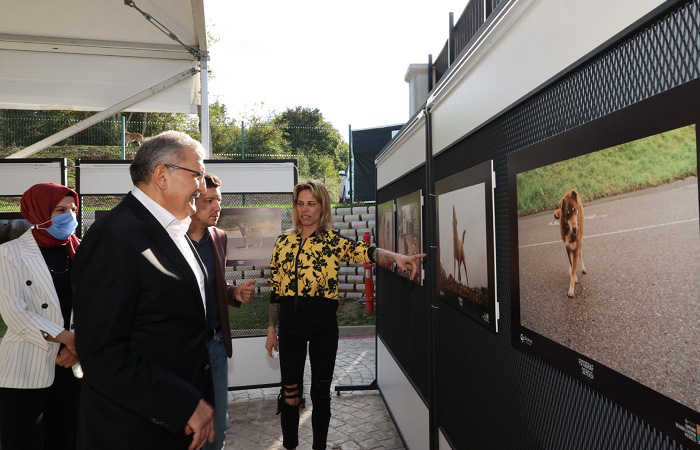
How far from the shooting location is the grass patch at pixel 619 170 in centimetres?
101

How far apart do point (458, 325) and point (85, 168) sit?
15.2ft

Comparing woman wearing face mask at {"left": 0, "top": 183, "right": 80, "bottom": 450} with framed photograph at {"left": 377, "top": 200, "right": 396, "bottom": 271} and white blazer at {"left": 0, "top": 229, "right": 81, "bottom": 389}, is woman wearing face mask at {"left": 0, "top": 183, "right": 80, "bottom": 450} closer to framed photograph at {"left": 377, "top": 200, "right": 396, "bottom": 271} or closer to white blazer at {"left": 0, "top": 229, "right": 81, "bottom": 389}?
white blazer at {"left": 0, "top": 229, "right": 81, "bottom": 389}

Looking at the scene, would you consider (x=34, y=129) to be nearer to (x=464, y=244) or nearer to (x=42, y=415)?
(x=42, y=415)

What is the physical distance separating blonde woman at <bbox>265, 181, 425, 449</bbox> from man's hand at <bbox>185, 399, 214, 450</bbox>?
176cm

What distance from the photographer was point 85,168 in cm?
525

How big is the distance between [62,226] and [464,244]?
8.58 feet

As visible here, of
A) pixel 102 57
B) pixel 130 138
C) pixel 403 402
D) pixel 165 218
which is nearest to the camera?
pixel 165 218

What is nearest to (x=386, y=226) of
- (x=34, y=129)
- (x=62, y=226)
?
(x=62, y=226)

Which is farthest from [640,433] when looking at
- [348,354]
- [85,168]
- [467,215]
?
[348,354]

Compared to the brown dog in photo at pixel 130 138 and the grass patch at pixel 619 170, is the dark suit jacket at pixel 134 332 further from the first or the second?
the brown dog in photo at pixel 130 138

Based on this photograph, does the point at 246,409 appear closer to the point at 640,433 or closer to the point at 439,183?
the point at 439,183

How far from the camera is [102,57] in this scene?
6078mm

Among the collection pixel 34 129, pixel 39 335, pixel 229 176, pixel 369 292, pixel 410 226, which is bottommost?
pixel 369 292

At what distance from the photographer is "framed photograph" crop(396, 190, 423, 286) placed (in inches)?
132
